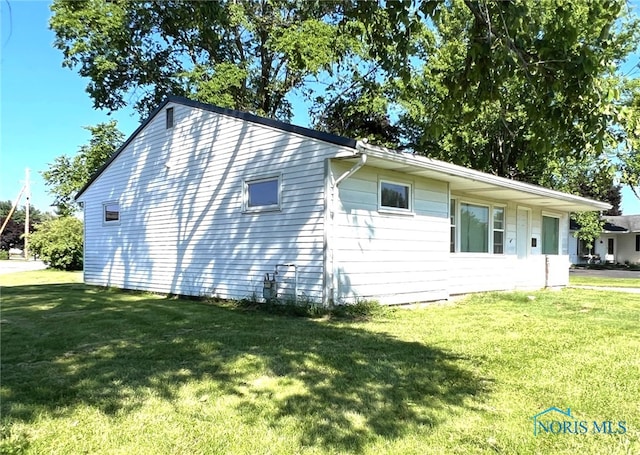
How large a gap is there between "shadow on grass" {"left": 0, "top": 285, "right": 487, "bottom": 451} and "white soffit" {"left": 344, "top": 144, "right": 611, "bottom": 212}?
9.76ft

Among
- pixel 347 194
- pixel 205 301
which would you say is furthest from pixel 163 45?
pixel 347 194

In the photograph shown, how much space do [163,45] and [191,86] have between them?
4.35 m

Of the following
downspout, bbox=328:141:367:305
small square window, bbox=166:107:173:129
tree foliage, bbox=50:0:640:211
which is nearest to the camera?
downspout, bbox=328:141:367:305

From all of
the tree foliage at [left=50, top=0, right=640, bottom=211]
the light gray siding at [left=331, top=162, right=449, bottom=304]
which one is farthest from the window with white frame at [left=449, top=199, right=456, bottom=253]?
the tree foliage at [left=50, top=0, right=640, bottom=211]

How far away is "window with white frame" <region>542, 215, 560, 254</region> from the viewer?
1480cm

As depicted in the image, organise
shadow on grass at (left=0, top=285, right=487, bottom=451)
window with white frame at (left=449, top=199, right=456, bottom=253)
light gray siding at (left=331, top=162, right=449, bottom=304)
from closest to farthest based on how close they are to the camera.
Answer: shadow on grass at (left=0, top=285, right=487, bottom=451), light gray siding at (left=331, top=162, right=449, bottom=304), window with white frame at (left=449, top=199, right=456, bottom=253)

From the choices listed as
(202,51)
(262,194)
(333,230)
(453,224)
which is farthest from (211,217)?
(202,51)

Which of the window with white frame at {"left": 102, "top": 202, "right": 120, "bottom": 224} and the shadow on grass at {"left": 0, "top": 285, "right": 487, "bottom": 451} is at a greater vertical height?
the window with white frame at {"left": 102, "top": 202, "right": 120, "bottom": 224}

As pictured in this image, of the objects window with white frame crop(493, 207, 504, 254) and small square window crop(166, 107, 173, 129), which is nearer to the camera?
small square window crop(166, 107, 173, 129)

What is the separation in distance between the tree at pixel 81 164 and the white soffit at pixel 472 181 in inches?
891

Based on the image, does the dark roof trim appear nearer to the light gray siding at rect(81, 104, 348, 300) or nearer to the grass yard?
the light gray siding at rect(81, 104, 348, 300)

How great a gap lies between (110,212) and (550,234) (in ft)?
44.1

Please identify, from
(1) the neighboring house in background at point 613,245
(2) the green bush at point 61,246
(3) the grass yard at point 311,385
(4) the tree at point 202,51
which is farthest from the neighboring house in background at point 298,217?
(1) the neighboring house in background at point 613,245

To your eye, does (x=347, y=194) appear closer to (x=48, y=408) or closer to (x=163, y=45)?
(x=48, y=408)
